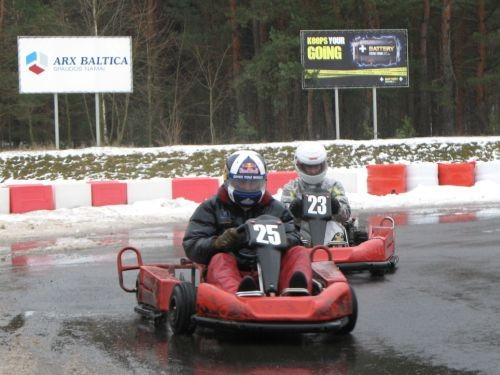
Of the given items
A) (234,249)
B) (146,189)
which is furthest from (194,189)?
(234,249)

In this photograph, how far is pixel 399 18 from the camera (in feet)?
152

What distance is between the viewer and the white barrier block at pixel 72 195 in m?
17.3

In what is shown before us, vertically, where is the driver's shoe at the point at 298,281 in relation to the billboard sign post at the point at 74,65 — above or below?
below

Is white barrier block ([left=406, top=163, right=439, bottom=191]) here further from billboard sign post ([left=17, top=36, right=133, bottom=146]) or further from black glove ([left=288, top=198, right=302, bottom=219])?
black glove ([left=288, top=198, right=302, bottom=219])

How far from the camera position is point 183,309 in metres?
6.36

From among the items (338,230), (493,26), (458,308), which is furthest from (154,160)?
(493,26)

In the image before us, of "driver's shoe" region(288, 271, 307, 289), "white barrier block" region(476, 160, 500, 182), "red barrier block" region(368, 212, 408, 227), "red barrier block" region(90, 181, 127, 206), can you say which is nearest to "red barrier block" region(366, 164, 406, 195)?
"white barrier block" region(476, 160, 500, 182)

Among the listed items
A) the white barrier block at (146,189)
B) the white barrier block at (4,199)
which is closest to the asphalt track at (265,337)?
the white barrier block at (4,199)

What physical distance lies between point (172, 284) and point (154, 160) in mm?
17985

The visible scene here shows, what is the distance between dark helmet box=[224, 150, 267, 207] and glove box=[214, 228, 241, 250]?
384 millimetres

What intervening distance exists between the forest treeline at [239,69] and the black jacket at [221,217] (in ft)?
77.3

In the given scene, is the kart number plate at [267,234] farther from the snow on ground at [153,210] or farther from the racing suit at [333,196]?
the snow on ground at [153,210]

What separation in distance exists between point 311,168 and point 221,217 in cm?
271

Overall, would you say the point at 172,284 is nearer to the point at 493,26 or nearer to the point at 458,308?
the point at 458,308
